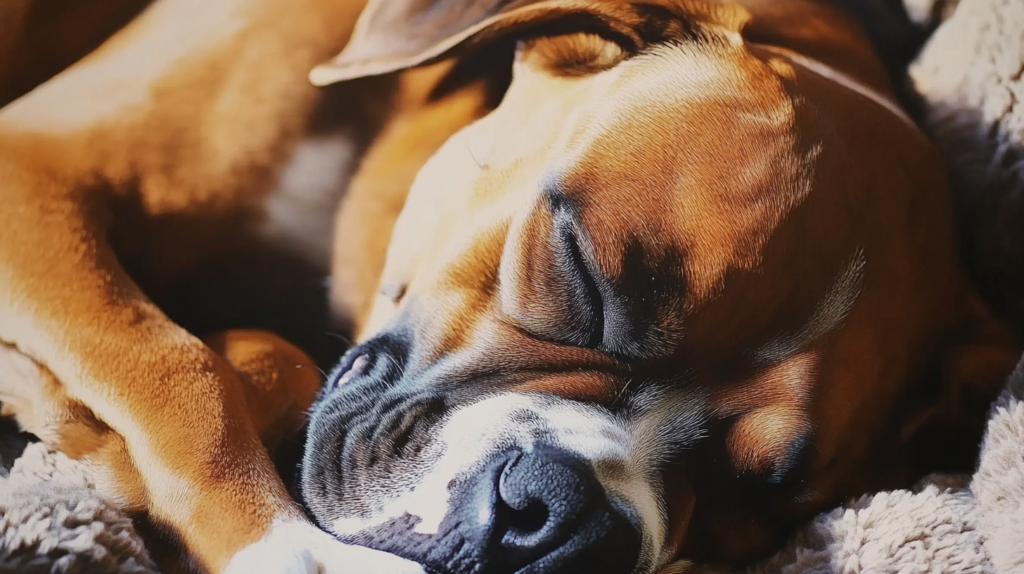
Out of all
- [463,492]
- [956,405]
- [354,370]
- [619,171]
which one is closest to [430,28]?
[619,171]

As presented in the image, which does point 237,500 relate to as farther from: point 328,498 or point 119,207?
point 119,207

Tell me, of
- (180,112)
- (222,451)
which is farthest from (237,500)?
(180,112)

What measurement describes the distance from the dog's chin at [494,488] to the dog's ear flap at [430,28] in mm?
389

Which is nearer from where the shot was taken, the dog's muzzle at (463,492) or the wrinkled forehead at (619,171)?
the dog's muzzle at (463,492)

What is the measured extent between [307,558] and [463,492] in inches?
5.5

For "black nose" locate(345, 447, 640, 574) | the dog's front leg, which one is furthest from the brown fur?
"black nose" locate(345, 447, 640, 574)

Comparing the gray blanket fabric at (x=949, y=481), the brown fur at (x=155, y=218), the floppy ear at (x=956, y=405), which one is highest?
the brown fur at (x=155, y=218)

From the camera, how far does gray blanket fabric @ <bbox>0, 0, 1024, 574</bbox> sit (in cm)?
65

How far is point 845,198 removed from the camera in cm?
84

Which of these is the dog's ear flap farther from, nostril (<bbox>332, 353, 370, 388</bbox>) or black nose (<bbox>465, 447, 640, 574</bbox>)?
black nose (<bbox>465, 447, 640, 574</bbox>)

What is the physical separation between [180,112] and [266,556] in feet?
1.59

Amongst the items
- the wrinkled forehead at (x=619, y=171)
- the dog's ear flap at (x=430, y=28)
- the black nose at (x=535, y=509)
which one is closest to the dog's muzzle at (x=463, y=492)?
the black nose at (x=535, y=509)

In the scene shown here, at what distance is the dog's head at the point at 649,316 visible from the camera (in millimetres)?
748

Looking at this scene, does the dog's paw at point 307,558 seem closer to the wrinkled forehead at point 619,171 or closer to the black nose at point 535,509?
the black nose at point 535,509
